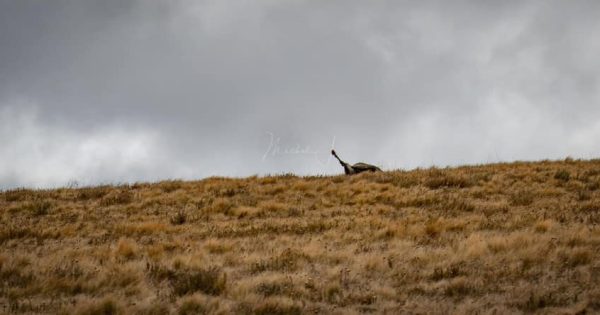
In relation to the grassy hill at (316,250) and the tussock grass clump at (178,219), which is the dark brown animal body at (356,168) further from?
the tussock grass clump at (178,219)

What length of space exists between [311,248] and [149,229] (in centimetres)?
466

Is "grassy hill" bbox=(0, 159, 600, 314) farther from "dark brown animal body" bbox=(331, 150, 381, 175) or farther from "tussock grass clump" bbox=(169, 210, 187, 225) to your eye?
"dark brown animal body" bbox=(331, 150, 381, 175)

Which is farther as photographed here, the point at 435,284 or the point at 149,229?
the point at 149,229

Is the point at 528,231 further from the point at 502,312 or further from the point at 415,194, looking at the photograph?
the point at 415,194

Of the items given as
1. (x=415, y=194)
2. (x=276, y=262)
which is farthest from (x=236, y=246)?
(x=415, y=194)

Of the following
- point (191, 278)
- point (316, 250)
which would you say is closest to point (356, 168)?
point (316, 250)

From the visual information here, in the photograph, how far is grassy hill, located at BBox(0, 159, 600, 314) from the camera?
6410 millimetres

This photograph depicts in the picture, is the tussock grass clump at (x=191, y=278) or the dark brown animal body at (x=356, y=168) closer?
the tussock grass clump at (x=191, y=278)

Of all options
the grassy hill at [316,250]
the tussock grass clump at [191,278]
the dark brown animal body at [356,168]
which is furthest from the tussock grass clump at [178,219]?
the dark brown animal body at [356,168]

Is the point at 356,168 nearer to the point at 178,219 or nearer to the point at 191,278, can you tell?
the point at 178,219

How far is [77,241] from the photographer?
35.7 feet

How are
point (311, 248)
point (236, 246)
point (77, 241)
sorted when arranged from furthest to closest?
point (77, 241) → point (236, 246) → point (311, 248)

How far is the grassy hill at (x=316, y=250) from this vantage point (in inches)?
252

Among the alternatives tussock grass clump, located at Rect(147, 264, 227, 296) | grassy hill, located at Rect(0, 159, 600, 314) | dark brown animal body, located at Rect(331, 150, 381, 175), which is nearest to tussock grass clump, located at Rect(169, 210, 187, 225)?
grassy hill, located at Rect(0, 159, 600, 314)
